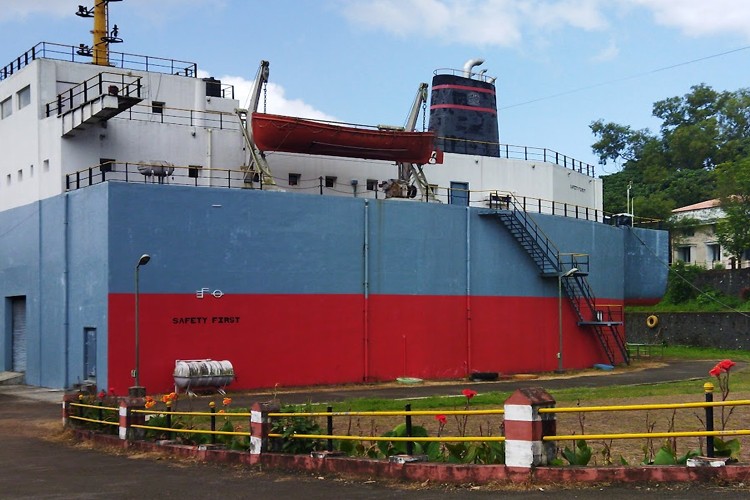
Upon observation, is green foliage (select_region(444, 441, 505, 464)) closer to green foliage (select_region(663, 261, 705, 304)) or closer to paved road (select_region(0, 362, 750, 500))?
paved road (select_region(0, 362, 750, 500))

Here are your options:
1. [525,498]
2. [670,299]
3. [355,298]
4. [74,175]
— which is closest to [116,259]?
[74,175]

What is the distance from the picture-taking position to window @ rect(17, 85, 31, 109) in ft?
125

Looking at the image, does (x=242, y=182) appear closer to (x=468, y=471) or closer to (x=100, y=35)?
(x=100, y=35)

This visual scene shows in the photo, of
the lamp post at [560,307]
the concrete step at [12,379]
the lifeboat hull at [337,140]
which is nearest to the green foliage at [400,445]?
the lifeboat hull at [337,140]

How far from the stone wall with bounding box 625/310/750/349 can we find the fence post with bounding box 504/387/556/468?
48.3 m

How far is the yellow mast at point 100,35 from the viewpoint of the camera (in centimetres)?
4012

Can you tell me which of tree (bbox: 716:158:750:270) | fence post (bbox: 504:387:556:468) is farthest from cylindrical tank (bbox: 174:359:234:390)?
tree (bbox: 716:158:750:270)

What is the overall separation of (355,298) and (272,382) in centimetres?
448

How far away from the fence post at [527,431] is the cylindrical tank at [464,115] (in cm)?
3390

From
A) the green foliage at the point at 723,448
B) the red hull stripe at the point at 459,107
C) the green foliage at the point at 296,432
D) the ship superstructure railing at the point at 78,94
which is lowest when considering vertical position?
the green foliage at the point at 296,432

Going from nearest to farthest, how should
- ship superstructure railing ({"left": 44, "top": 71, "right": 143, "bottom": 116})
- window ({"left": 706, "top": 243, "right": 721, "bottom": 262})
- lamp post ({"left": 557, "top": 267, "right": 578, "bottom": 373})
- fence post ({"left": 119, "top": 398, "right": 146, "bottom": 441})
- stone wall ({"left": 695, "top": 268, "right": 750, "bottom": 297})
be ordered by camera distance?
fence post ({"left": 119, "top": 398, "right": 146, "bottom": 441})
ship superstructure railing ({"left": 44, "top": 71, "right": 143, "bottom": 116})
lamp post ({"left": 557, "top": 267, "right": 578, "bottom": 373})
stone wall ({"left": 695, "top": 268, "right": 750, "bottom": 297})
window ({"left": 706, "top": 243, "right": 721, "bottom": 262})

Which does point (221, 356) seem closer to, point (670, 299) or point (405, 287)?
point (405, 287)

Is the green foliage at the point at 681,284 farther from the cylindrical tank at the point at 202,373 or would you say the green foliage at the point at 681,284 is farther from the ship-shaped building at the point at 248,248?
the cylindrical tank at the point at 202,373

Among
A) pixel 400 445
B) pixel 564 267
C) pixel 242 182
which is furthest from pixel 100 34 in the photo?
pixel 400 445
